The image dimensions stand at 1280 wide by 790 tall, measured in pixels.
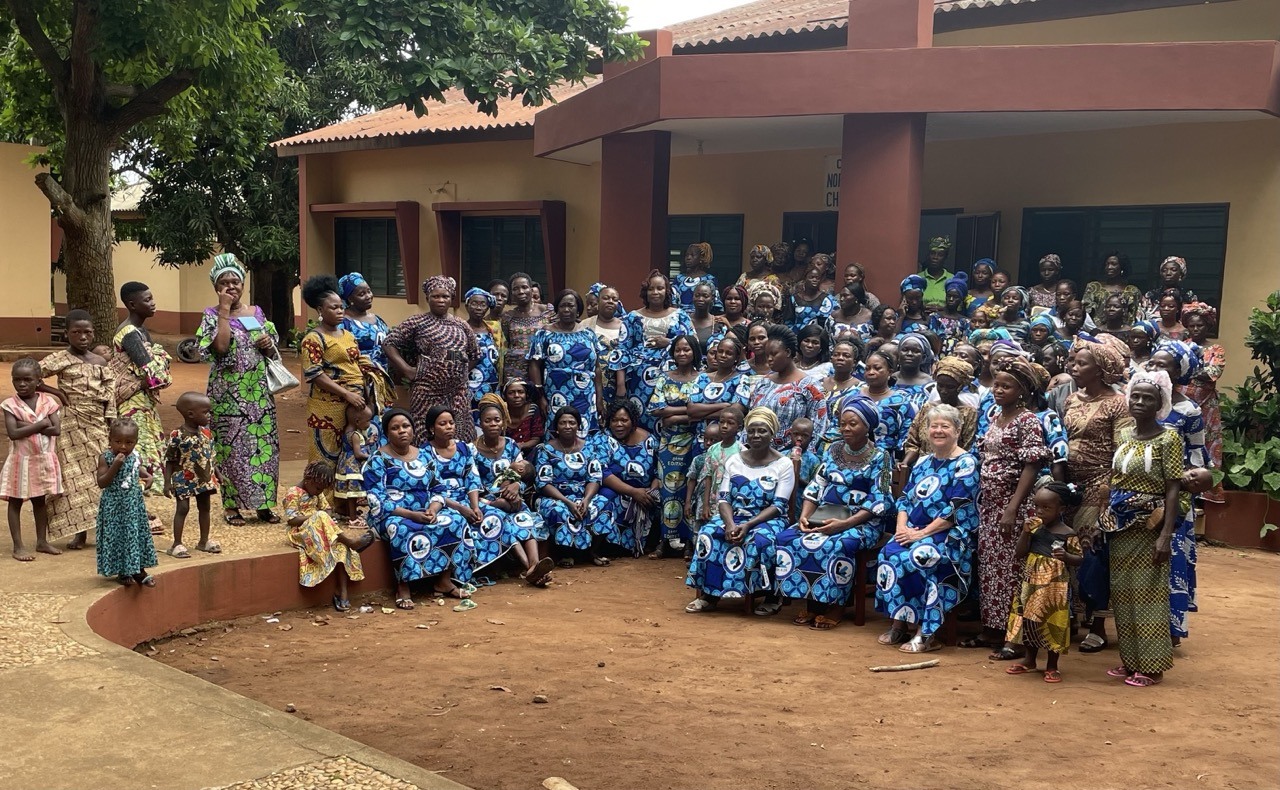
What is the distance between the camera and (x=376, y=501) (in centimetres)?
745

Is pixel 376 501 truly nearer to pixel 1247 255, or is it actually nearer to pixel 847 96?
pixel 847 96

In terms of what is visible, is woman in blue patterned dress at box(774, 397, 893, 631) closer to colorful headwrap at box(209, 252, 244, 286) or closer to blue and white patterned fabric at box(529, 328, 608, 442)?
blue and white patterned fabric at box(529, 328, 608, 442)

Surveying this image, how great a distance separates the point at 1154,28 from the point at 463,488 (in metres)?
7.72

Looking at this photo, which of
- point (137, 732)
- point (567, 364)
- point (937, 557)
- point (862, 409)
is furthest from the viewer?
point (567, 364)

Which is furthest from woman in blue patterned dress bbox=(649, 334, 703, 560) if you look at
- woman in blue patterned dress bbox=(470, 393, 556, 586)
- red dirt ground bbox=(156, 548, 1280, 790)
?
red dirt ground bbox=(156, 548, 1280, 790)

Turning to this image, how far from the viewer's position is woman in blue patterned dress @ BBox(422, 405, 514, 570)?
7.66 metres

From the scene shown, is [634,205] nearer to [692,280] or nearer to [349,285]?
[692,280]

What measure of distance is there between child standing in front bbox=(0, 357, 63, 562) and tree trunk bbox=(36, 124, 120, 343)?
369cm

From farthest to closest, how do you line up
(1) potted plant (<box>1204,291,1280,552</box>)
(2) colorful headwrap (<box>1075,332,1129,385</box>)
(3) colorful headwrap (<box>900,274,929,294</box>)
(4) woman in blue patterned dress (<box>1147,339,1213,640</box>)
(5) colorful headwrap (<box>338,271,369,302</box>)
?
(3) colorful headwrap (<box>900,274,929,294</box>)
(1) potted plant (<box>1204,291,1280,552</box>)
(5) colorful headwrap (<box>338,271,369,302</box>)
(4) woman in blue patterned dress (<box>1147,339,1213,640</box>)
(2) colorful headwrap (<box>1075,332,1129,385</box>)

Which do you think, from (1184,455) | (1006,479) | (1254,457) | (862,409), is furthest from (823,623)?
(1254,457)

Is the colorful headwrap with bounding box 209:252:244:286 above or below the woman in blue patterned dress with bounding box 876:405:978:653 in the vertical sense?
above

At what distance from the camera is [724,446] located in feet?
25.5

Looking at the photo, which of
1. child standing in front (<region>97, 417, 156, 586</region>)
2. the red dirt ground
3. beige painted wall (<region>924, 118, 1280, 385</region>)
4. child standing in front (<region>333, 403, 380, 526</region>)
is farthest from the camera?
beige painted wall (<region>924, 118, 1280, 385</region>)

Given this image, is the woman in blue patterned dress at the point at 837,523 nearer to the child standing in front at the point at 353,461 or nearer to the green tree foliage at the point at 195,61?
the child standing in front at the point at 353,461
